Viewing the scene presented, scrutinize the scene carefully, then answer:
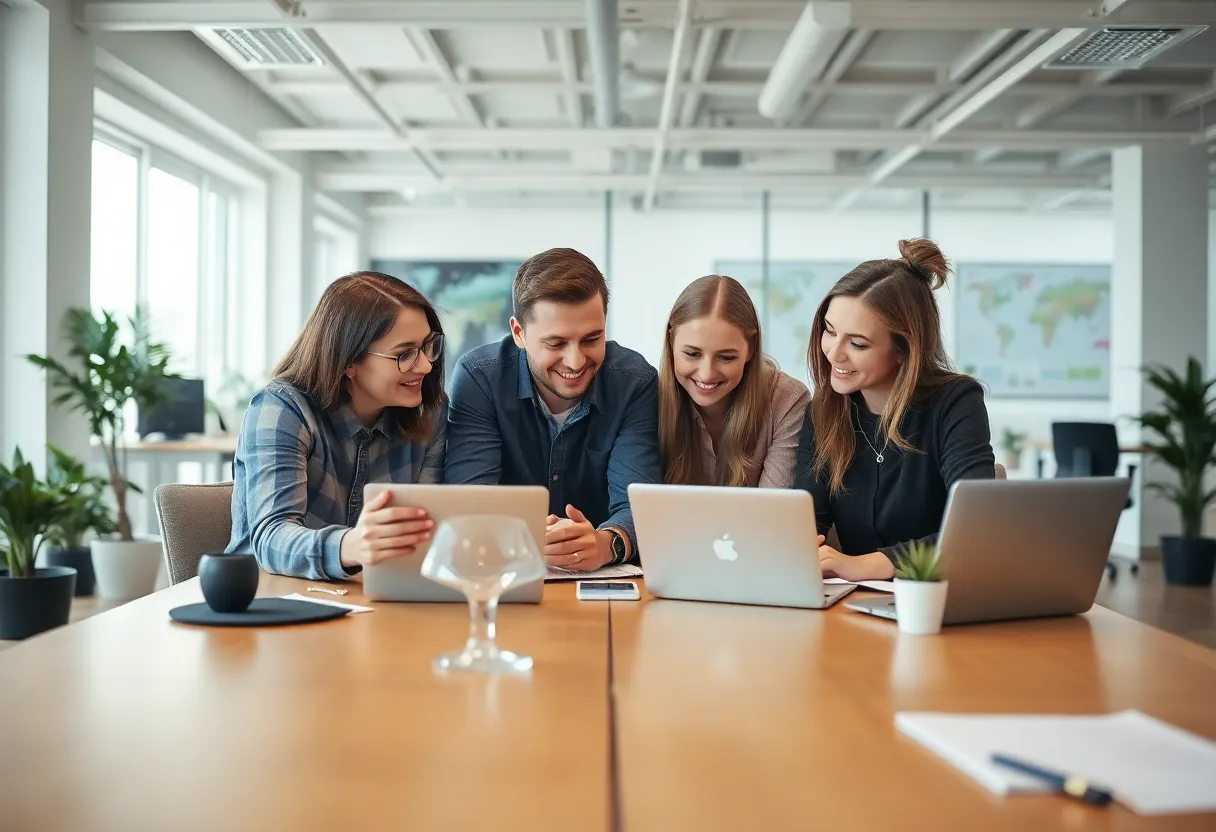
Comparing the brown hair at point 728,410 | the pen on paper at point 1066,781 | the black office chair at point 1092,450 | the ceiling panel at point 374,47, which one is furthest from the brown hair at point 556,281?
the black office chair at point 1092,450

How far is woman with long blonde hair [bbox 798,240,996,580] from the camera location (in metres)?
2.36

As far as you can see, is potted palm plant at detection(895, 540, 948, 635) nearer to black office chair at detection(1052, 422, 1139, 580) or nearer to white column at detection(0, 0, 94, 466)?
white column at detection(0, 0, 94, 466)

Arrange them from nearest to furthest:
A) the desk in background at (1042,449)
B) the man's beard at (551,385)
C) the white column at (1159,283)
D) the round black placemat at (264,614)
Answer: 1. the round black placemat at (264,614)
2. the man's beard at (551,385)
3. the desk in background at (1042,449)
4. the white column at (1159,283)

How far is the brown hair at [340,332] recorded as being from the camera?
226 centimetres

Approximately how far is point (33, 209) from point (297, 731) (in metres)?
4.81

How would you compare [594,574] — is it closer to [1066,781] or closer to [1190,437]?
→ [1066,781]

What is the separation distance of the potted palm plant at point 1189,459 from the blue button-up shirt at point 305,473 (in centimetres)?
553

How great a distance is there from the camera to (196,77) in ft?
22.1

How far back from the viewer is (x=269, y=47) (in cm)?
586

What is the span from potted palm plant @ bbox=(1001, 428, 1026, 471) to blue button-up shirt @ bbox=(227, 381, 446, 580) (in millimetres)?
8752

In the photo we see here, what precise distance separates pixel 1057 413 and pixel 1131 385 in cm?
366

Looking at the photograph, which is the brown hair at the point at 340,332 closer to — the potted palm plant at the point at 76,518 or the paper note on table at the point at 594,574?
the paper note on table at the point at 594,574

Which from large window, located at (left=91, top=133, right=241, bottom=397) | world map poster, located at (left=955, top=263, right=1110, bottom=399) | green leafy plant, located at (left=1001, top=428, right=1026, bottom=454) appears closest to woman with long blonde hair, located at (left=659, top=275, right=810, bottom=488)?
large window, located at (left=91, top=133, right=241, bottom=397)

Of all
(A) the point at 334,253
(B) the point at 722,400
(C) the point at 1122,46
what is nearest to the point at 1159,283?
(C) the point at 1122,46
